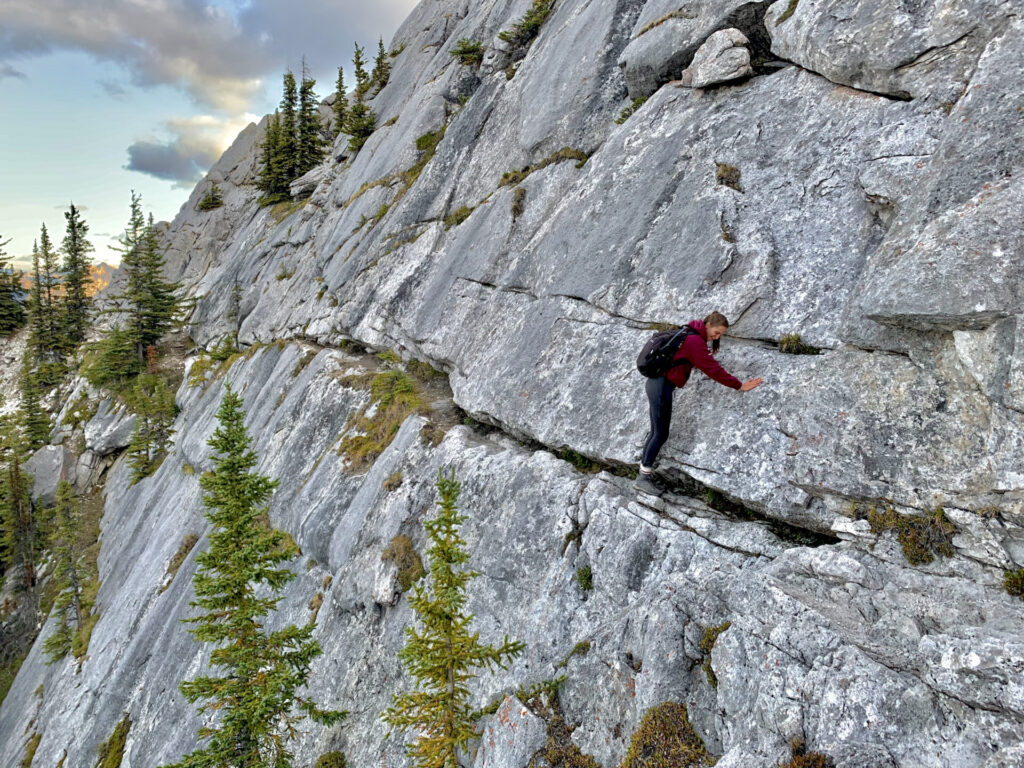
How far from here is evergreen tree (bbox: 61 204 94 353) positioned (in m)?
67.8

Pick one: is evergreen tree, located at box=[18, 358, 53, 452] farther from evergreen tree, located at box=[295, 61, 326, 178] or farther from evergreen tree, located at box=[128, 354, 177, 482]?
evergreen tree, located at box=[295, 61, 326, 178]

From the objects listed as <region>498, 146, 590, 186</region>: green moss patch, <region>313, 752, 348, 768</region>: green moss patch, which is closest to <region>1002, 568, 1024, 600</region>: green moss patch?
<region>313, 752, 348, 768</region>: green moss patch

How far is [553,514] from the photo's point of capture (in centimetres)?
1052

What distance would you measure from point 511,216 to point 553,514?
35.5 ft

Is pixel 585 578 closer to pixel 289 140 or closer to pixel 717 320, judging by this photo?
pixel 717 320

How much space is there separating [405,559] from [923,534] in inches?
407

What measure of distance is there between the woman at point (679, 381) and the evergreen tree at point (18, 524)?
60.5 metres

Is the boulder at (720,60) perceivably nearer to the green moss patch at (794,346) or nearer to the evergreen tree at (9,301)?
the green moss patch at (794,346)

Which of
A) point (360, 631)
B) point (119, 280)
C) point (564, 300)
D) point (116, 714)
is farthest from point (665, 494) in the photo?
point (119, 280)

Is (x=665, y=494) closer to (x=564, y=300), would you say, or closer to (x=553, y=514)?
(x=553, y=514)

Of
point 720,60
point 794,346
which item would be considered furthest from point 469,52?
point 794,346

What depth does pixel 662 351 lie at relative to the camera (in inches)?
350

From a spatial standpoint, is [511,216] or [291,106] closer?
[511,216]


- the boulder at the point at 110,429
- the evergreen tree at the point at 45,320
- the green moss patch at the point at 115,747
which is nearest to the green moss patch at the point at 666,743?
the green moss patch at the point at 115,747
